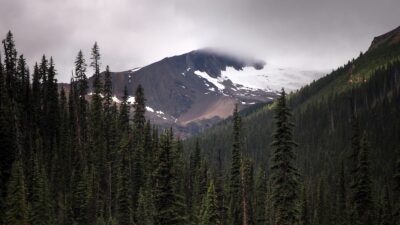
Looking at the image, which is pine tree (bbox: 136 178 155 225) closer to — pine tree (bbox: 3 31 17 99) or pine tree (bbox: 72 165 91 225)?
pine tree (bbox: 72 165 91 225)

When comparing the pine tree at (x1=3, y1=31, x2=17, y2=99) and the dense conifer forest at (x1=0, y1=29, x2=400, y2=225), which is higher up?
the pine tree at (x1=3, y1=31, x2=17, y2=99)

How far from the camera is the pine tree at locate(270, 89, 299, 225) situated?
3350 centimetres

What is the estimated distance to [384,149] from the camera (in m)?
167

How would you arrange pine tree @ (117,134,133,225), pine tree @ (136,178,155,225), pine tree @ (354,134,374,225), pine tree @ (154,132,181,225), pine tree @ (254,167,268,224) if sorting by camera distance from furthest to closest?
pine tree @ (254,167,268,224), pine tree @ (136,178,155,225), pine tree @ (117,134,133,225), pine tree @ (354,134,374,225), pine tree @ (154,132,181,225)

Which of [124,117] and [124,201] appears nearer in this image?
[124,201]

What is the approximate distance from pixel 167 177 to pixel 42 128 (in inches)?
2421

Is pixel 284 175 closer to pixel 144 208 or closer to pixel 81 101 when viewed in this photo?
pixel 144 208

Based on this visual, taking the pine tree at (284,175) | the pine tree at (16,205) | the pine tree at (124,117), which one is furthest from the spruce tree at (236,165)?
the pine tree at (124,117)

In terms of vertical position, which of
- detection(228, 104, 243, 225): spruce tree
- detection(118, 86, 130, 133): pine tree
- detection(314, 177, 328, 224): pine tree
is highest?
detection(118, 86, 130, 133): pine tree

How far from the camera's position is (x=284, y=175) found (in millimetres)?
33719

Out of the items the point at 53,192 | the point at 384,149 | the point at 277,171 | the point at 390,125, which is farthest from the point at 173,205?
the point at 390,125

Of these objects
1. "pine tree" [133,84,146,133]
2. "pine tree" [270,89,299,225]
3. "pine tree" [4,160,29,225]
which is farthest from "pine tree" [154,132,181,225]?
"pine tree" [133,84,146,133]

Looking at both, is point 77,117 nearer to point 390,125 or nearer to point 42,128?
point 42,128

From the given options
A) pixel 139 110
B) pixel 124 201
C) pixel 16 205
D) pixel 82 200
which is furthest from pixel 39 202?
pixel 139 110
